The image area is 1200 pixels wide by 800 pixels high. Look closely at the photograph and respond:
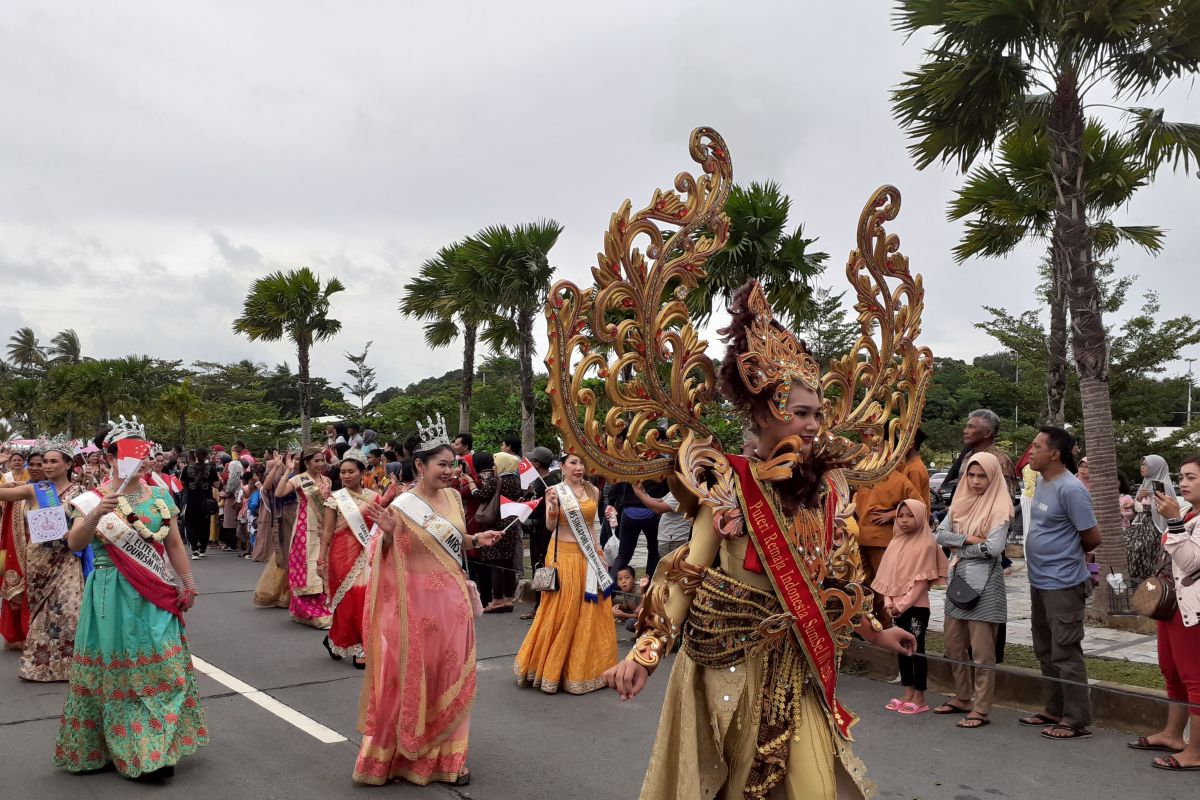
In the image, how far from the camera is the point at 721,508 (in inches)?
114

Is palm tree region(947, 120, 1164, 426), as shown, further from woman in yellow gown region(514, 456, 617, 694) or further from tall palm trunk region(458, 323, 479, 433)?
tall palm trunk region(458, 323, 479, 433)

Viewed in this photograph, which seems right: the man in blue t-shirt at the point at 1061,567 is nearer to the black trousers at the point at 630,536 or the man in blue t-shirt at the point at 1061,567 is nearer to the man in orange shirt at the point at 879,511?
the man in orange shirt at the point at 879,511

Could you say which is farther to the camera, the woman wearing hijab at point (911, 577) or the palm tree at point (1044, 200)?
the palm tree at point (1044, 200)

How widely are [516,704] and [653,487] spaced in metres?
3.07

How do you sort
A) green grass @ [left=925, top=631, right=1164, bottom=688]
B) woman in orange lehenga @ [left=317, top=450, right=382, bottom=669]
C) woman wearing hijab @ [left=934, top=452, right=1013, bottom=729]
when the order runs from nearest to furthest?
woman wearing hijab @ [left=934, top=452, right=1013, bottom=729]
green grass @ [left=925, top=631, right=1164, bottom=688]
woman in orange lehenga @ [left=317, top=450, right=382, bottom=669]

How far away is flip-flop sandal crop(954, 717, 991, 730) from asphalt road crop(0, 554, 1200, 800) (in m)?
0.07

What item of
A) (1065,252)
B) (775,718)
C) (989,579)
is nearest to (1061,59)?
(1065,252)

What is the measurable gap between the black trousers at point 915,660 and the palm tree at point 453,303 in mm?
9849

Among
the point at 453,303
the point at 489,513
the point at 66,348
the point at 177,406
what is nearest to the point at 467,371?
the point at 453,303

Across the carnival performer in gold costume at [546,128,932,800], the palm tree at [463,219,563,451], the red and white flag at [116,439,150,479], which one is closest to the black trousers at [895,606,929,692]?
the carnival performer in gold costume at [546,128,932,800]

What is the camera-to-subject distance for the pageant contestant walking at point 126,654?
4715mm

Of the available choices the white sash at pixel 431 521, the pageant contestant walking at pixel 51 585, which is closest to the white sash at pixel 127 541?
the white sash at pixel 431 521

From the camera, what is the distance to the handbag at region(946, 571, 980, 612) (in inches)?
230

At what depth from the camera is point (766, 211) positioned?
33.0 feet
